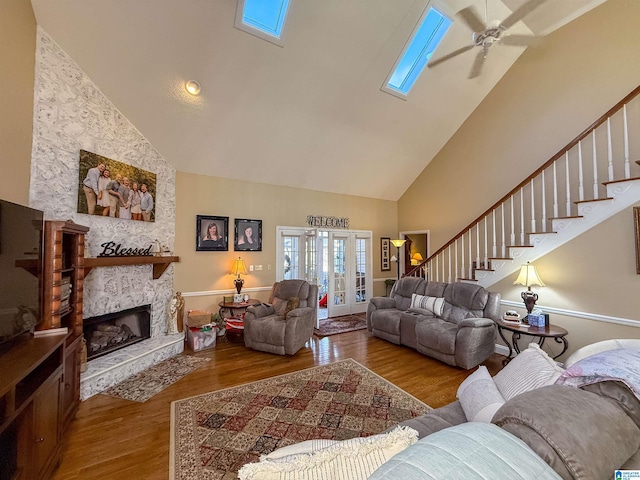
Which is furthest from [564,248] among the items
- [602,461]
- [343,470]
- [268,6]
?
[268,6]

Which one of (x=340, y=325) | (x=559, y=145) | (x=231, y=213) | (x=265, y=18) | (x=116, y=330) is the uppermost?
(x=265, y=18)

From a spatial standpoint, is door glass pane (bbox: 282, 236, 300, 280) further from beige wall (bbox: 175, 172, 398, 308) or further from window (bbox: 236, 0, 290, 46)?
window (bbox: 236, 0, 290, 46)

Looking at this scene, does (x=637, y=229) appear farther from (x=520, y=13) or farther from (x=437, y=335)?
(x=520, y=13)

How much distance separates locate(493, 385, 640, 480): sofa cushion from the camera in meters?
0.69

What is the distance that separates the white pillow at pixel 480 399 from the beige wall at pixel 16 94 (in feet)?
12.3

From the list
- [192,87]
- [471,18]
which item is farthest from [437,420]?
[192,87]

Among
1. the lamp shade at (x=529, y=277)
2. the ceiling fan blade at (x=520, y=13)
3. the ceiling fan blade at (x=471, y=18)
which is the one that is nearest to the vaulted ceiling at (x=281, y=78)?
the ceiling fan blade at (x=471, y=18)

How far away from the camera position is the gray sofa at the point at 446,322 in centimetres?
345

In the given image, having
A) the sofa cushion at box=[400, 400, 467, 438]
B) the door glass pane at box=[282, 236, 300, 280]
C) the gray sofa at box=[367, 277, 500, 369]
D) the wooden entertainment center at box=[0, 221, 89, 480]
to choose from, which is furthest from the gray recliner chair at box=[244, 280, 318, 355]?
the sofa cushion at box=[400, 400, 467, 438]

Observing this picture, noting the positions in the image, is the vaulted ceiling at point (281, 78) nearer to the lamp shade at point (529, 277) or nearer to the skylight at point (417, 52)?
the skylight at point (417, 52)

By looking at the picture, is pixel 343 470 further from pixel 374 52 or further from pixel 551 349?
pixel 374 52

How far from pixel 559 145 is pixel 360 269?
14.3ft

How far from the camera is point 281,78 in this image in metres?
3.94

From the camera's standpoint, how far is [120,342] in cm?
356
